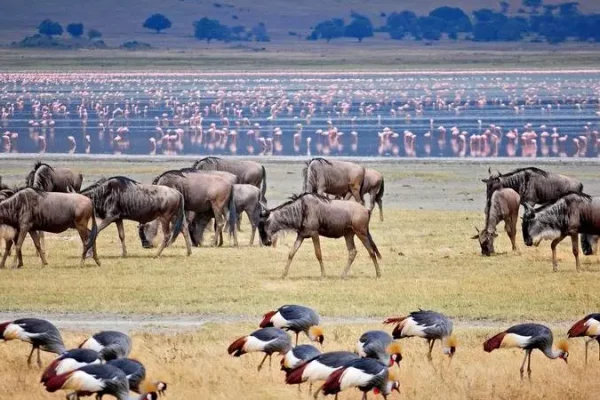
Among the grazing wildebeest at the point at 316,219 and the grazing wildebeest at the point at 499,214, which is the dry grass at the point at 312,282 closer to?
the grazing wildebeest at the point at 499,214

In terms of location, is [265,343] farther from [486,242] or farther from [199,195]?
[199,195]

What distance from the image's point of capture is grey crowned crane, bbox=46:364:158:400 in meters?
10.5

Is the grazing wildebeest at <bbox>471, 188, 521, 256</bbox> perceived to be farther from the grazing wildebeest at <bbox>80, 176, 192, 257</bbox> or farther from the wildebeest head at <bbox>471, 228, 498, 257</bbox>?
the grazing wildebeest at <bbox>80, 176, 192, 257</bbox>

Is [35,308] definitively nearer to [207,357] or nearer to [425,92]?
[207,357]

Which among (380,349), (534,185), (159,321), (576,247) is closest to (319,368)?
(380,349)

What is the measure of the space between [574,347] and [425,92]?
80276mm

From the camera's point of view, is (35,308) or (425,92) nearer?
(35,308)

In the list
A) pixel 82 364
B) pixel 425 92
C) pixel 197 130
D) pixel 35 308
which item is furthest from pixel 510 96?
pixel 82 364

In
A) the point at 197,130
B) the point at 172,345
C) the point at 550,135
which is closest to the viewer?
the point at 172,345

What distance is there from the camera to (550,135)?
51.2 metres

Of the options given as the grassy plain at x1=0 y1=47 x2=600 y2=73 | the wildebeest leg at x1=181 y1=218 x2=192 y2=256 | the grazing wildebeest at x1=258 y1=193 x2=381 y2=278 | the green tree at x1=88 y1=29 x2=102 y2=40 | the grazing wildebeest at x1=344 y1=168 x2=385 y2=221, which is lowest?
the green tree at x1=88 y1=29 x2=102 y2=40

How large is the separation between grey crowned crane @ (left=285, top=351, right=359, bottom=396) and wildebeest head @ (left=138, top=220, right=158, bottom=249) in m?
12.3

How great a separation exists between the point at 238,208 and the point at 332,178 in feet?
9.05

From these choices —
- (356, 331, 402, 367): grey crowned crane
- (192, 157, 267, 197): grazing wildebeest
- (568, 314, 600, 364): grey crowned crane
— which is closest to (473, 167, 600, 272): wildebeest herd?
(192, 157, 267, 197): grazing wildebeest
